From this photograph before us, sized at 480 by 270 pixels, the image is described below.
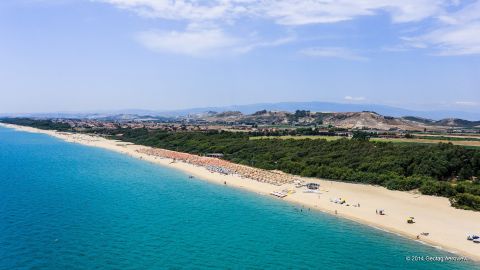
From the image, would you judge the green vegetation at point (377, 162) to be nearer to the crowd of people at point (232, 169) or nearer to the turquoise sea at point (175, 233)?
the crowd of people at point (232, 169)

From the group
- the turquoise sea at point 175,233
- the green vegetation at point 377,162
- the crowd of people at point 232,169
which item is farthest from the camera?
the crowd of people at point 232,169

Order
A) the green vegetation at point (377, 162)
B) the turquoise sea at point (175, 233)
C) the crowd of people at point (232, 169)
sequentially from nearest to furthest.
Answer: the turquoise sea at point (175, 233) < the green vegetation at point (377, 162) < the crowd of people at point (232, 169)

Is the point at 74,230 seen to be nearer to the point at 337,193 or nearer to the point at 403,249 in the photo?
the point at 403,249

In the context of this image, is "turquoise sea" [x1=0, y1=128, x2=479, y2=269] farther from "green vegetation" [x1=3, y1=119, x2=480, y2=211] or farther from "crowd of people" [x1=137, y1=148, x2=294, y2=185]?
"green vegetation" [x1=3, y1=119, x2=480, y2=211]

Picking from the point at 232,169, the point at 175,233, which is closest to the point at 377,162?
the point at 232,169

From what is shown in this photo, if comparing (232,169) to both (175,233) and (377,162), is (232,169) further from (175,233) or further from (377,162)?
(175,233)

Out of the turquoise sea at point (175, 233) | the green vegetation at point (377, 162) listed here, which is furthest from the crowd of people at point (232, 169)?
the turquoise sea at point (175, 233)
